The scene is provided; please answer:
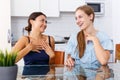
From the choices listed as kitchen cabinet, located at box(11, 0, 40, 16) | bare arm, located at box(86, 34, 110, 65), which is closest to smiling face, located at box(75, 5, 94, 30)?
bare arm, located at box(86, 34, 110, 65)

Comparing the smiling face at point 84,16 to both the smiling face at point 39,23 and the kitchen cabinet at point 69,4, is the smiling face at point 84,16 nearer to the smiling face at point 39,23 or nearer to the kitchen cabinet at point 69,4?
the smiling face at point 39,23

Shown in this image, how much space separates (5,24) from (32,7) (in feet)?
2.03

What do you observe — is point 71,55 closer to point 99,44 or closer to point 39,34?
point 99,44

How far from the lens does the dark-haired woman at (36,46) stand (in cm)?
240

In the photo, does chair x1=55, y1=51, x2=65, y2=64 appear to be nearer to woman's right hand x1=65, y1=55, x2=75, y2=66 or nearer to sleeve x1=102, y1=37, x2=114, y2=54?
woman's right hand x1=65, y1=55, x2=75, y2=66

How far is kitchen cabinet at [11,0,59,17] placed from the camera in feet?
13.7

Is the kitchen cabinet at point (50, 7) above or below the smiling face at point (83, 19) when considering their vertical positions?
above

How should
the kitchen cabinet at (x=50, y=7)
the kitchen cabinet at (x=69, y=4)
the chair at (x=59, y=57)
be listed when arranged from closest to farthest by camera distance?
1. the chair at (x=59, y=57)
2. the kitchen cabinet at (x=50, y=7)
3. the kitchen cabinet at (x=69, y=4)

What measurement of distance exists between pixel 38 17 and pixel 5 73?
54.1 inches

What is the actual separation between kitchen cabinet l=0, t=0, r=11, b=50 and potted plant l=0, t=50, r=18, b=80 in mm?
2693

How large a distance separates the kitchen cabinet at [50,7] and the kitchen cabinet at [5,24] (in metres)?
0.68

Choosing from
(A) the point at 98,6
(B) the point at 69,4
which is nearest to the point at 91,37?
(B) the point at 69,4

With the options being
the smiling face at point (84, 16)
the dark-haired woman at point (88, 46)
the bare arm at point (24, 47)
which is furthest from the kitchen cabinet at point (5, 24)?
the smiling face at point (84, 16)

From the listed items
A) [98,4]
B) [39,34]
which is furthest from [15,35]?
[39,34]
